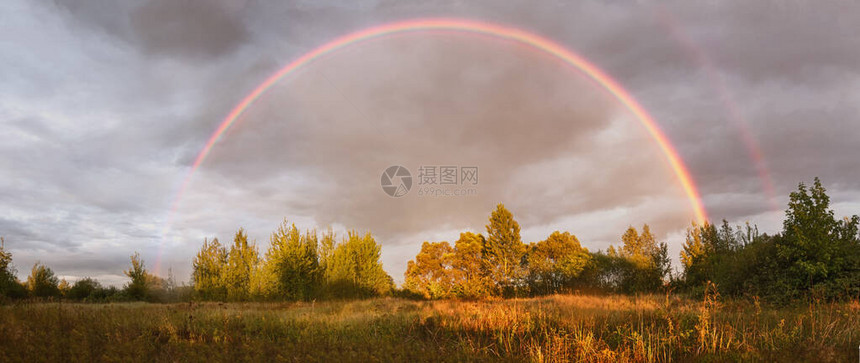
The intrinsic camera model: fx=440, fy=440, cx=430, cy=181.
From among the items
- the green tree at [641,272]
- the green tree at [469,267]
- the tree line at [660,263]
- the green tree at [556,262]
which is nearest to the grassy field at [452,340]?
the tree line at [660,263]

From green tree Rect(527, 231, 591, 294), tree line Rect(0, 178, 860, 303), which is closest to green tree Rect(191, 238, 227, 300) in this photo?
tree line Rect(0, 178, 860, 303)

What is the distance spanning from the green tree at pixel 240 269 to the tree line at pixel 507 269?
0.07 metres

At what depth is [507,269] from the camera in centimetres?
3928

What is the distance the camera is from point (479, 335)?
8.76m

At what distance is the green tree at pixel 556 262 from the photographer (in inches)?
1502

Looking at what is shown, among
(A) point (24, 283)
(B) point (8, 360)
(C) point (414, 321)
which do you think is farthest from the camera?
(A) point (24, 283)

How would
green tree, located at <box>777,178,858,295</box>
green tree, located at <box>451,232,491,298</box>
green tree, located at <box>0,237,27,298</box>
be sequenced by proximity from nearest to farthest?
green tree, located at <box>777,178,858,295</box>, green tree, located at <box>0,237,27,298</box>, green tree, located at <box>451,232,491,298</box>

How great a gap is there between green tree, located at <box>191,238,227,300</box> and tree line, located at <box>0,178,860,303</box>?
68mm

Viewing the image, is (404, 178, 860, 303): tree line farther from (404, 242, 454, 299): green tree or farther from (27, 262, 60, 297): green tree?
(27, 262, 60, 297): green tree

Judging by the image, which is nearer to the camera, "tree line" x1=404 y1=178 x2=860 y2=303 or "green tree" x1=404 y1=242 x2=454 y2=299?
"tree line" x1=404 y1=178 x2=860 y2=303

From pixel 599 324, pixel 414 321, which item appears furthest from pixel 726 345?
pixel 414 321

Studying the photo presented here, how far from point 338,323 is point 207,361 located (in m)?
5.23

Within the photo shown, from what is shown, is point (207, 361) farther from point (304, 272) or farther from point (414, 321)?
point (304, 272)

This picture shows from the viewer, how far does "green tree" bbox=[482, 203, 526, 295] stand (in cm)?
3922
